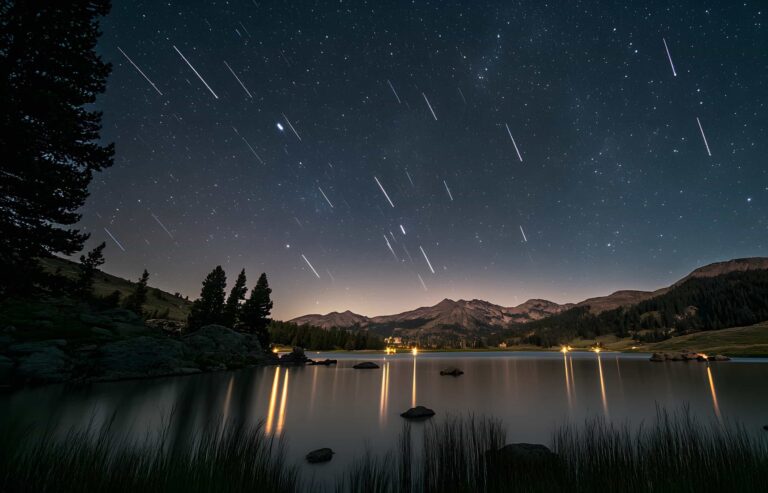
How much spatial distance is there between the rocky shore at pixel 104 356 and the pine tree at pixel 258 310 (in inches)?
1060

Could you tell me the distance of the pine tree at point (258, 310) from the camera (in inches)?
3388

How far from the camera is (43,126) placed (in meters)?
13.1

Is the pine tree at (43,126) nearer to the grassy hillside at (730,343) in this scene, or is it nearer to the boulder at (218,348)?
the boulder at (218,348)

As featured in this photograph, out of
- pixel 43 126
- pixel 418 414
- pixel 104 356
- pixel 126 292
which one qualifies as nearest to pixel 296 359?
pixel 104 356

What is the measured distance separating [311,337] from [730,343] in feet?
551

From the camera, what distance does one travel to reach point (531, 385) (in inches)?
1610

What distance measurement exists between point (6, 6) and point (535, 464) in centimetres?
2403

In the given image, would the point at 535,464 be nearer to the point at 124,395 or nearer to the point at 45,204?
the point at 45,204

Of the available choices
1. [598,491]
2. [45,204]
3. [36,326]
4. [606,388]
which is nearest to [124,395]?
[45,204]

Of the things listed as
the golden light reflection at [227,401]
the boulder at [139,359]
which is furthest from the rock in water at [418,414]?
the boulder at [139,359]

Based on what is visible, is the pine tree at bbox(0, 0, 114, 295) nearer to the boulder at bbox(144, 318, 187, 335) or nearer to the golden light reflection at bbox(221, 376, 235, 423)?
the golden light reflection at bbox(221, 376, 235, 423)

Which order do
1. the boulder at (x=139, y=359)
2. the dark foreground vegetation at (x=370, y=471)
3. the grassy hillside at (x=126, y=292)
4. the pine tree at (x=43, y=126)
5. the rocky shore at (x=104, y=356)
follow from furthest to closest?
the grassy hillside at (x=126, y=292)
the boulder at (x=139, y=359)
the rocky shore at (x=104, y=356)
the pine tree at (x=43, y=126)
the dark foreground vegetation at (x=370, y=471)

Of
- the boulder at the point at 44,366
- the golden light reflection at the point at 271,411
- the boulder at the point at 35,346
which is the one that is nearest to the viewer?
the golden light reflection at the point at 271,411

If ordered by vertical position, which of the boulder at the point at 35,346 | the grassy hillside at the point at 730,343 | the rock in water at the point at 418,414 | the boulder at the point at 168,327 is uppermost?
the grassy hillside at the point at 730,343
